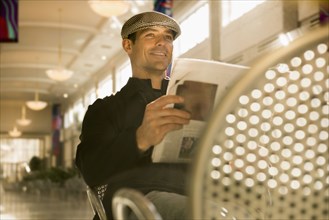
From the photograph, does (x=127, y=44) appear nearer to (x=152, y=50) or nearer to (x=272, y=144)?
(x=152, y=50)

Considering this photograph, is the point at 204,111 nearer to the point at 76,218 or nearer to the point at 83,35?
the point at 76,218

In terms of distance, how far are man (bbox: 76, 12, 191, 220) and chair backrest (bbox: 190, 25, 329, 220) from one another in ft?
1.03

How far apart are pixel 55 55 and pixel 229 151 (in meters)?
19.1

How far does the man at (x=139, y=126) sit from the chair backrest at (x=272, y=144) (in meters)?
0.31

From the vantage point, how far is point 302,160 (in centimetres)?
73

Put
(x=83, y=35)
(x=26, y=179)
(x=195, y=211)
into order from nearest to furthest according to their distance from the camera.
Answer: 1. (x=195, y=211)
2. (x=83, y=35)
3. (x=26, y=179)

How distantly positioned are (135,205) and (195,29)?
36.6 feet

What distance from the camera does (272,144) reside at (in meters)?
0.75

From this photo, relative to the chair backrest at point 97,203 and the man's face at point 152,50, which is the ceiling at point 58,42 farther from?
the chair backrest at point 97,203

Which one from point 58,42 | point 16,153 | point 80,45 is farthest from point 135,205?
point 16,153

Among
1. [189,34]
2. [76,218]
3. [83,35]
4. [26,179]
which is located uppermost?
[83,35]

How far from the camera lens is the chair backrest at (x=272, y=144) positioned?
0.70 metres

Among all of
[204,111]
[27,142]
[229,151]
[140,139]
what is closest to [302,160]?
[229,151]

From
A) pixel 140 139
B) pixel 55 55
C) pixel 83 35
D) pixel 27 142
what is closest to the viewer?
pixel 140 139
